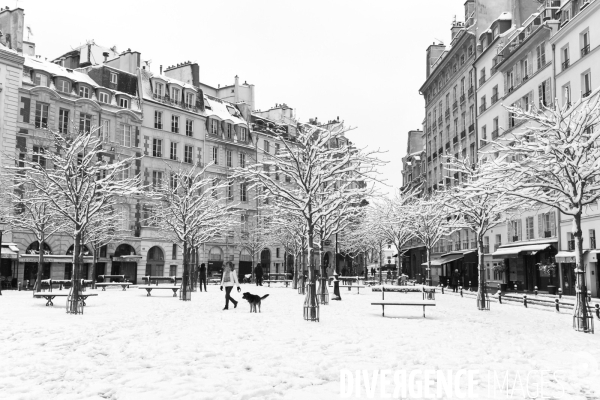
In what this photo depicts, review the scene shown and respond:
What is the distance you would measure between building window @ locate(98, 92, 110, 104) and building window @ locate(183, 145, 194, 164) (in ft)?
29.0

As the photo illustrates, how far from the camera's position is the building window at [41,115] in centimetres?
4145

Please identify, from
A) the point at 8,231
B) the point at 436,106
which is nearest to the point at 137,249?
the point at 8,231

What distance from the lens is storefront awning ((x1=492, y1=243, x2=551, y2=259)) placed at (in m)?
33.1

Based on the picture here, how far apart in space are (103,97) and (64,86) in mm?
3532

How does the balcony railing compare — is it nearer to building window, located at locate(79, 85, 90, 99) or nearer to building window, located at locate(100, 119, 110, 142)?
building window, located at locate(100, 119, 110, 142)

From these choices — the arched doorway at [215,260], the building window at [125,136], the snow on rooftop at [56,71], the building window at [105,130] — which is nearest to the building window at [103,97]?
the snow on rooftop at [56,71]

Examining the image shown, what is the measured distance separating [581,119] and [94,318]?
44.5 ft

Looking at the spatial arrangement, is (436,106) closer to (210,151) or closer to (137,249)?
(210,151)

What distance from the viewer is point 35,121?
41.2 meters

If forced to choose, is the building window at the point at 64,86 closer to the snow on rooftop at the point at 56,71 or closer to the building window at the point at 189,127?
the snow on rooftop at the point at 56,71

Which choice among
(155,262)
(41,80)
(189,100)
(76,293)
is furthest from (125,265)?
(76,293)

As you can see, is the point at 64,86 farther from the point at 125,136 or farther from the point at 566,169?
the point at 566,169

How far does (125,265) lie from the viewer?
4747cm

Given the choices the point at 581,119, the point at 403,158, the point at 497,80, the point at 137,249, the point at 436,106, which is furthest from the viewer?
the point at 403,158
